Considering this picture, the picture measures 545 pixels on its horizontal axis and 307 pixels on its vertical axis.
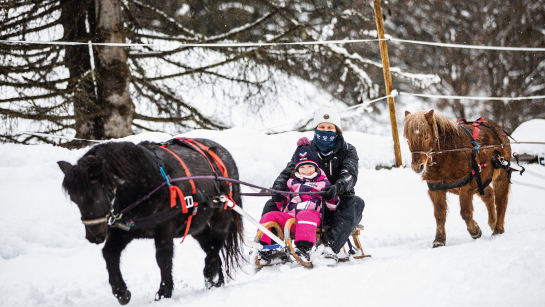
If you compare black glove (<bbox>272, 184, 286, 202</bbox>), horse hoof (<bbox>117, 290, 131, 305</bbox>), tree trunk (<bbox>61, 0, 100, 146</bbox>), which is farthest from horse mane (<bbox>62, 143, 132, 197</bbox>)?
tree trunk (<bbox>61, 0, 100, 146</bbox>)

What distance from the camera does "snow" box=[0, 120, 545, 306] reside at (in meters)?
2.47

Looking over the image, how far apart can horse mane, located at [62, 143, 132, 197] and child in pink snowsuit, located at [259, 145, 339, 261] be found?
1.59 m

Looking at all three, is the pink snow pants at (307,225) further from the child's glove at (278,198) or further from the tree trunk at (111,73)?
the tree trunk at (111,73)

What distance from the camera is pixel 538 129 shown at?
31.3 feet

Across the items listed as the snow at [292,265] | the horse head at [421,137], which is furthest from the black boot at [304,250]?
the horse head at [421,137]

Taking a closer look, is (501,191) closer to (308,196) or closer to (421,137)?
(421,137)

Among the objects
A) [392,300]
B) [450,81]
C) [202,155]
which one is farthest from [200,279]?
[450,81]

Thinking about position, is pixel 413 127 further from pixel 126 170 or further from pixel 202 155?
pixel 126 170

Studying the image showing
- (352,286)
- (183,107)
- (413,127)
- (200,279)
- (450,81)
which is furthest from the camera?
(450,81)

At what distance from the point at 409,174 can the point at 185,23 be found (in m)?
5.59

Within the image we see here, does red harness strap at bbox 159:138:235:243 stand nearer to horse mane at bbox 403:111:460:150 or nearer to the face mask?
the face mask

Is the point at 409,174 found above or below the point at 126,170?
below

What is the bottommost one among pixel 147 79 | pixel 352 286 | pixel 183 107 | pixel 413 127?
pixel 352 286

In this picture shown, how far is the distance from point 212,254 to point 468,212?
2.99 m
